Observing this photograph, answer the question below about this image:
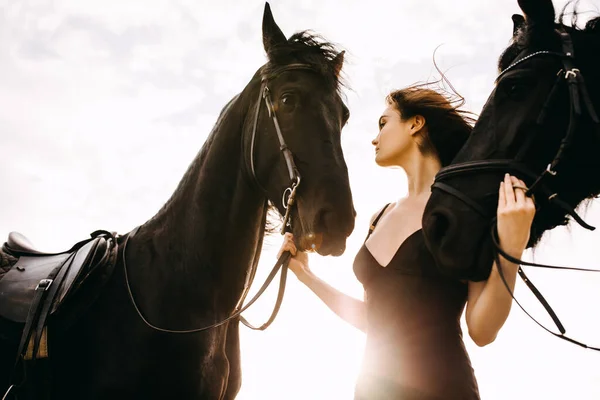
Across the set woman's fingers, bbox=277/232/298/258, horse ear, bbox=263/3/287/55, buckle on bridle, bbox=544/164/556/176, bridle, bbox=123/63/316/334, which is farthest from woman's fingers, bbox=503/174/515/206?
horse ear, bbox=263/3/287/55

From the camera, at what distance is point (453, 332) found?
2639 mm

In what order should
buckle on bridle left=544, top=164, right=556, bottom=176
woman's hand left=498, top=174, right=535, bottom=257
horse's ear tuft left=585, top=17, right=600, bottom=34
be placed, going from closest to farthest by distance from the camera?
woman's hand left=498, top=174, right=535, bottom=257
buckle on bridle left=544, top=164, right=556, bottom=176
horse's ear tuft left=585, top=17, right=600, bottom=34

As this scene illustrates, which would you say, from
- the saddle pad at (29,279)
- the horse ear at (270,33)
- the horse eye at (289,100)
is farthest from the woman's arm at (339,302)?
the horse ear at (270,33)

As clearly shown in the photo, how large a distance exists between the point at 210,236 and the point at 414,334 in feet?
3.96

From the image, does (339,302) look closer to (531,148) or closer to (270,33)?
(531,148)

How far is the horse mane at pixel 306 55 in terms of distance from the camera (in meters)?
2.99

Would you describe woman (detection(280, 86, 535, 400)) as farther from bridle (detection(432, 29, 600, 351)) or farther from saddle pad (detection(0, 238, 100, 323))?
saddle pad (detection(0, 238, 100, 323))

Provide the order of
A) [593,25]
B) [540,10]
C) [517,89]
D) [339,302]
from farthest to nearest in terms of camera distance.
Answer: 1. [339,302]
2. [593,25]
3. [540,10]
4. [517,89]

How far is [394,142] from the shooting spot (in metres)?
3.36

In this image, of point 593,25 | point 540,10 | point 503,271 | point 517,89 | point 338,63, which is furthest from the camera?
point 338,63

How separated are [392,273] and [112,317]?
5.03 ft

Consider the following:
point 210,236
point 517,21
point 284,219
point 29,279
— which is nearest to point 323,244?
point 284,219

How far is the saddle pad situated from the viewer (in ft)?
8.64

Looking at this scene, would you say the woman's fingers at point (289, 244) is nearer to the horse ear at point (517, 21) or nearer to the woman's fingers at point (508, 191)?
the woman's fingers at point (508, 191)
